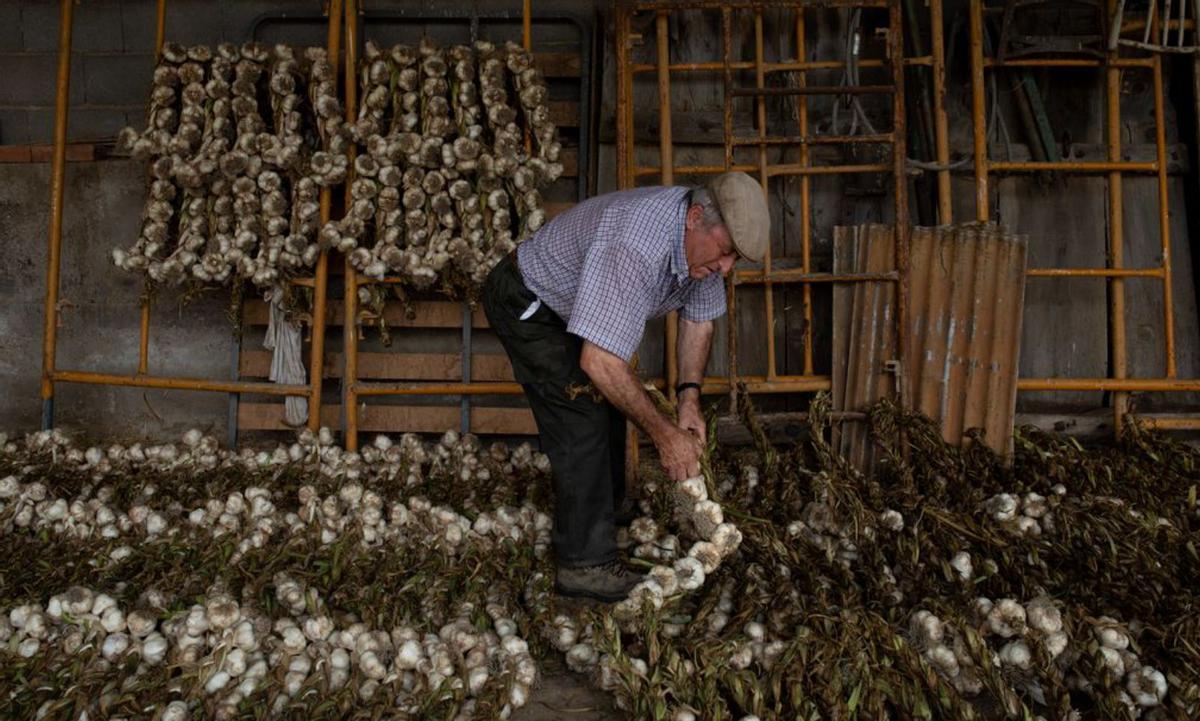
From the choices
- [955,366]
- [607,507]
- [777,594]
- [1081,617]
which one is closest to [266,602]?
[607,507]

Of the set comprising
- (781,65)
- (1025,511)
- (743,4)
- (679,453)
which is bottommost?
(1025,511)

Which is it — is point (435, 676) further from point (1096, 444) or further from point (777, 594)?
point (1096, 444)

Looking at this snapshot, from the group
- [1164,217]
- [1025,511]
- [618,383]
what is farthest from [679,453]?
[1164,217]

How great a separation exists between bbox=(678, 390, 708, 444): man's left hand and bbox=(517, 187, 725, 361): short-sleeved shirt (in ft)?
1.07

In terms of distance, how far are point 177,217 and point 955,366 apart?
3281 millimetres

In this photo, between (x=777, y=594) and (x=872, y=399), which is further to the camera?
(x=872, y=399)

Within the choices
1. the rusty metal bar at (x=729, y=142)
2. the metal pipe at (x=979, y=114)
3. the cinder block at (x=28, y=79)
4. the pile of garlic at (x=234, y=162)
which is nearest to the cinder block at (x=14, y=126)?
the cinder block at (x=28, y=79)

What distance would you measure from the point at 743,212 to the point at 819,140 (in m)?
1.54

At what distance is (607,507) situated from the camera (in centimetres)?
313

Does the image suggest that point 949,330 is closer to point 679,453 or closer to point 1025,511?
point 1025,511

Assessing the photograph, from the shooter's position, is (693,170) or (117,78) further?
(117,78)

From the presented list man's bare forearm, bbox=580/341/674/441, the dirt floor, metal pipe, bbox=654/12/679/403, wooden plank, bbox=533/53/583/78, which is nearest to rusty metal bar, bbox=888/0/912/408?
metal pipe, bbox=654/12/679/403

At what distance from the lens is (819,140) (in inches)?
157

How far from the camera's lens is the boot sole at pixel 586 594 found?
3045 millimetres
